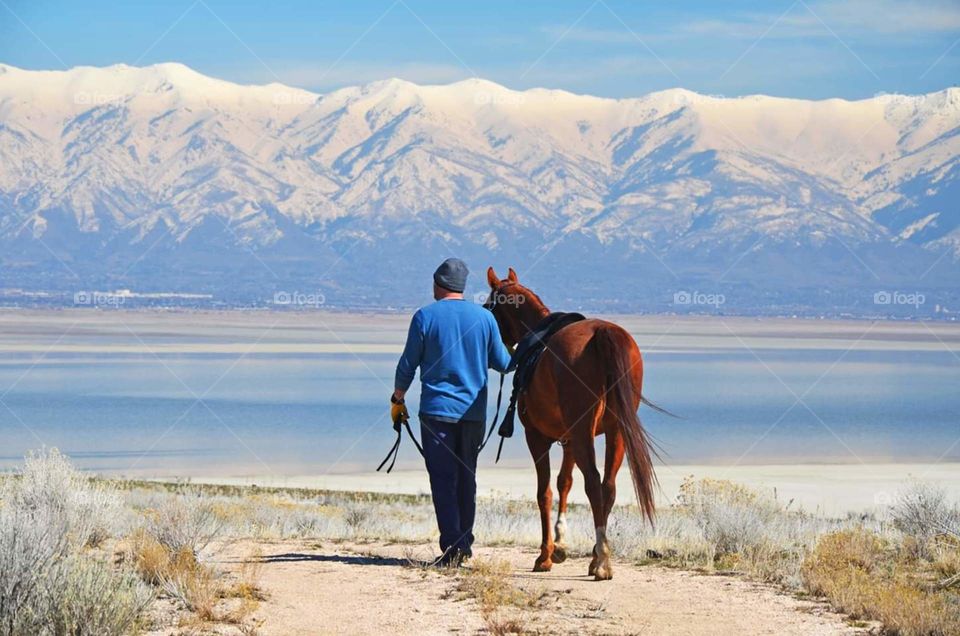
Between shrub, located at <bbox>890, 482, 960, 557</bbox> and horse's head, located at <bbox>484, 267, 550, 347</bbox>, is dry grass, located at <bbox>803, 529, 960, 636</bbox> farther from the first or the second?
horse's head, located at <bbox>484, 267, 550, 347</bbox>

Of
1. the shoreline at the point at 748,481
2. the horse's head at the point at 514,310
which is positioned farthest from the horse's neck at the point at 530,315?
the shoreline at the point at 748,481

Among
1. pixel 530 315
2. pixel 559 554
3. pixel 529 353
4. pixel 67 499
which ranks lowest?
pixel 559 554

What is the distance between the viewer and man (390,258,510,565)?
10.0 metres

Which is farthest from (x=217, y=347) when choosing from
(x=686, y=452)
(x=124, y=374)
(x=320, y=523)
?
(x=320, y=523)

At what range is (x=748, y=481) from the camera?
2739cm

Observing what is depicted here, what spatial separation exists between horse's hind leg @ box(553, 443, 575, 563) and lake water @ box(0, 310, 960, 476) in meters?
18.8

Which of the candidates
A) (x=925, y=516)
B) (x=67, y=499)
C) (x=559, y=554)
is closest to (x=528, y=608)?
(x=559, y=554)

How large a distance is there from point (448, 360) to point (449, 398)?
0.86ft

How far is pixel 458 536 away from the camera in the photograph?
1008cm

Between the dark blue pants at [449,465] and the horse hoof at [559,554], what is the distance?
656 mm

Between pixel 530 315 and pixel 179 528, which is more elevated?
pixel 530 315

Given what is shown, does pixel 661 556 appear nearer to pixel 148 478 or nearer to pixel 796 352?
pixel 148 478

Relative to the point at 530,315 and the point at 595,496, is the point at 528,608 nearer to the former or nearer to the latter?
the point at 595,496

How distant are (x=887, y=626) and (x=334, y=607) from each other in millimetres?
3177
